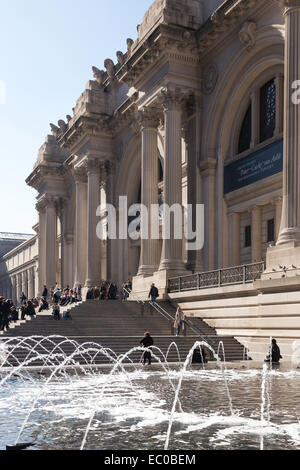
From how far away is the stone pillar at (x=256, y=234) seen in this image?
94.2 feet

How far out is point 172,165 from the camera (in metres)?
31.3

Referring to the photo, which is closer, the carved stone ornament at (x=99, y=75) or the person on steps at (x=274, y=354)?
the person on steps at (x=274, y=354)

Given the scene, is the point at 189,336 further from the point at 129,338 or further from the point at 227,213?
the point at 227,213

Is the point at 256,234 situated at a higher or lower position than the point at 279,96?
lower

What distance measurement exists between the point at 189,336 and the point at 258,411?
14645 millimetres

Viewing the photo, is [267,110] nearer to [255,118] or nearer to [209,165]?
[255,118]

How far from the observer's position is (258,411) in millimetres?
9555

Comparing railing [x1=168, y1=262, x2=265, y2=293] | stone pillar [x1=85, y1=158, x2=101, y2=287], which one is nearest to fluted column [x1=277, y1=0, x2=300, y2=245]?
railing [x1=168, y1=262, x2=265, y2=293]

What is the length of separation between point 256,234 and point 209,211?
11.4ft

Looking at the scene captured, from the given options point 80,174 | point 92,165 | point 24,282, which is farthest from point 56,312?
point 24,282

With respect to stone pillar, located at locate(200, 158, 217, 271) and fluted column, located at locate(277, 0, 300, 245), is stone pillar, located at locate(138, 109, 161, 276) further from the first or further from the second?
fluted column, located at locate(277, 0, 300, 245)

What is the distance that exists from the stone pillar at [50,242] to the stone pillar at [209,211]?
2742 centimetres

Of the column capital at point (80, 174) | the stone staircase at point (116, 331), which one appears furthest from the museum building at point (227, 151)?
the column capital at point (80, 174)

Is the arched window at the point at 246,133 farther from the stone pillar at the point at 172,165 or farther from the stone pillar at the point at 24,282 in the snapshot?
the stone pillar at the point at 24,282
